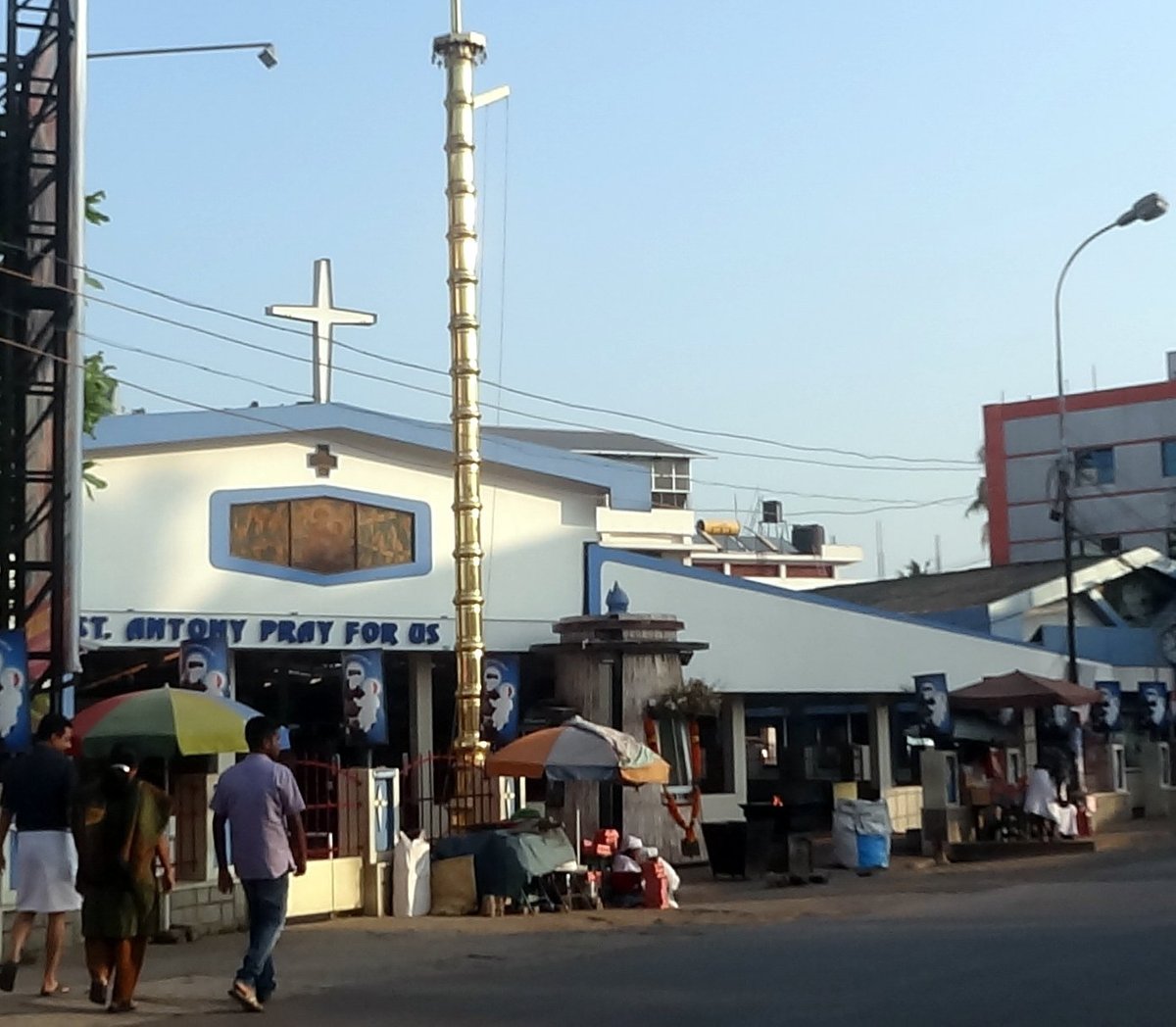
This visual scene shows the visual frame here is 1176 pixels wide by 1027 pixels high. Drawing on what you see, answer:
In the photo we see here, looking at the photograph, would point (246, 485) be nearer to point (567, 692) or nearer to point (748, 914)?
point (567, 692)

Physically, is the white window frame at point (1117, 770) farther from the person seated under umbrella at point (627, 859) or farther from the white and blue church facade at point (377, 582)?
the person seated under umbrella at point (627, 859)

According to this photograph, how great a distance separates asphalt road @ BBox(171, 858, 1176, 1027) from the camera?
1102cm

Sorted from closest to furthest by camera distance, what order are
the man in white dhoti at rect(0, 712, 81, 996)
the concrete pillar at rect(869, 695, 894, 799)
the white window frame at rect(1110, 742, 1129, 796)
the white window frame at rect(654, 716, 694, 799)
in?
the man in white dhoti at rect(0, 712, 81, 996), the white window frame at rect(654, 716, 694, 799), the concrete pillar at rect(869, 695, 894, 799), the white window frame at rect(1110, 742, 1129, 796)

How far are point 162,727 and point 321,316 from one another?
13.2m

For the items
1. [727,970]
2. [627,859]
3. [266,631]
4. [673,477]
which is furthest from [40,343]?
[673,477]

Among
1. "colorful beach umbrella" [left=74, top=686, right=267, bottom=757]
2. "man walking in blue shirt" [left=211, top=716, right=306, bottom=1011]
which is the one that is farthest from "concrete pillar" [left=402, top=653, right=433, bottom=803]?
"man walking in blue shirt" [left=211, top=716, right=306, bottom=1011]

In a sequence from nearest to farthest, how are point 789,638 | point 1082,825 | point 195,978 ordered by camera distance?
1. point 195,978
2. point 1082,825
3. point 789,638

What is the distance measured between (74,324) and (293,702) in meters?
15.5

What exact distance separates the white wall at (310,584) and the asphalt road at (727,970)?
35.4 feet

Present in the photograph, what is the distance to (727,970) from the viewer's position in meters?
13.4

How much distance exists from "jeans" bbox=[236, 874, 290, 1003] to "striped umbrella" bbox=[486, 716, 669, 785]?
9.02 metres

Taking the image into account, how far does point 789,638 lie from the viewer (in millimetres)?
34438

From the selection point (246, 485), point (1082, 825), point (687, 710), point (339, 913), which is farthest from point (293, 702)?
point (339, 913)

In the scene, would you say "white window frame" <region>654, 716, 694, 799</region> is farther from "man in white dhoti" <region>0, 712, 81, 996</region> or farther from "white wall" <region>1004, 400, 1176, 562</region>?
"white wall" <region>1004, 400, 1176, 562</region>
